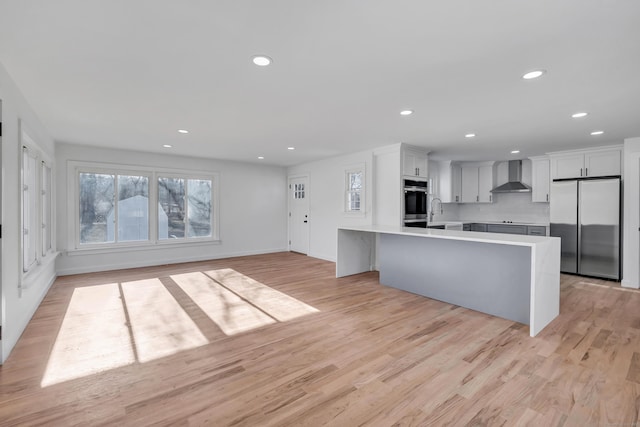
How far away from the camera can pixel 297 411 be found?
1826 millimetres

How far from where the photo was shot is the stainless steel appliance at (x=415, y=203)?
5.39m

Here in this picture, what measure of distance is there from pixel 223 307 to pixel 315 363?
5.66 feet

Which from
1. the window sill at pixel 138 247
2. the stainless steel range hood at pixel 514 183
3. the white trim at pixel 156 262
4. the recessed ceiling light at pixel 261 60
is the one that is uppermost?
the recessed ceiling light at pixel 261 60

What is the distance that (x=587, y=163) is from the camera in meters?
5.32

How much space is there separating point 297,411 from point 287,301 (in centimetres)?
209

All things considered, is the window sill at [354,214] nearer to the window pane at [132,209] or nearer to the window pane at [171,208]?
the window pane at [171,208]

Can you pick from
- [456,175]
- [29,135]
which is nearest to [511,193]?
[456,175]

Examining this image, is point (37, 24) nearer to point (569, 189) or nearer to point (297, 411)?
point (297, 411)

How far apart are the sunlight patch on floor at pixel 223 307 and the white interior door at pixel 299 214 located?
3021 mm

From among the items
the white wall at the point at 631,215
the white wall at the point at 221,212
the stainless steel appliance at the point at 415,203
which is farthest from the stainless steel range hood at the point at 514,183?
the white wall at the point at 221,212

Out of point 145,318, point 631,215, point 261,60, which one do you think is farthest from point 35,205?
point 631,215

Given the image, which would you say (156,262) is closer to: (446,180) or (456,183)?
(446,180)

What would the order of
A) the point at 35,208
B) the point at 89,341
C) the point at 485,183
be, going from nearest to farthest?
1. the point at 89,341
2. the point at 35,208
3. the point at 485,183

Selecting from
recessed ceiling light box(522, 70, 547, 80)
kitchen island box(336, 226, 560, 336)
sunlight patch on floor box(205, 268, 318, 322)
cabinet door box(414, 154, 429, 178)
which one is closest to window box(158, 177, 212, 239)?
sunlight patch on floor box(205, 268, 318, 322)
